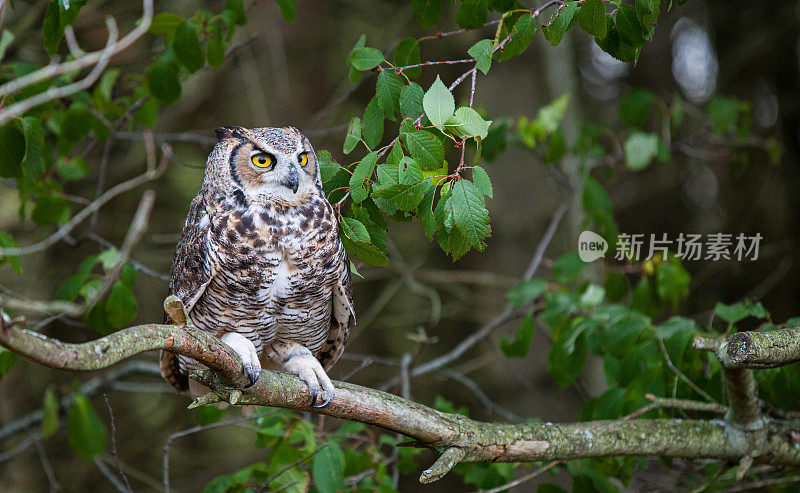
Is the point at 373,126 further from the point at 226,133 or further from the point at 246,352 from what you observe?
the point at 246,352

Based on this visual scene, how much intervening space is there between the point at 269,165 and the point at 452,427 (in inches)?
38.6

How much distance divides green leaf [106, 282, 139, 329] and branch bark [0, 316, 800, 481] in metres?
0.75

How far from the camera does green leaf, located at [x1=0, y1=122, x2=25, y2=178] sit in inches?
89.2

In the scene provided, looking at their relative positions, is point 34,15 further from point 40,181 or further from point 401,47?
point 401,47

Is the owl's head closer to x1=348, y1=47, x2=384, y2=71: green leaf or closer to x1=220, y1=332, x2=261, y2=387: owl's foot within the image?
x1=348, y1=47, x2=384, y2=71: green leaf

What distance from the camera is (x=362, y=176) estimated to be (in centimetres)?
178

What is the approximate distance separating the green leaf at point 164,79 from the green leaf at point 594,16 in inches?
58.3

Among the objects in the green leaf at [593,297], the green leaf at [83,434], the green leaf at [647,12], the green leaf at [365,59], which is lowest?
the green leaf at [83,434]

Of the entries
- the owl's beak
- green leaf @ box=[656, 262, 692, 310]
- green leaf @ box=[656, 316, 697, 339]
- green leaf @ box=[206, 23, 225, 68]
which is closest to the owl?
the owl's beak

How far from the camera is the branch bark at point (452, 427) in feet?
4.86

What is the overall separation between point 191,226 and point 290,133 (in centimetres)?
45

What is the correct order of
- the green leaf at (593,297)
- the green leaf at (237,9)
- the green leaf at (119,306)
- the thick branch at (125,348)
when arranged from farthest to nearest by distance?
the green leaf at (593,297), the green leaf at (237,9), the green leaf at (119,306), the thick branch at (125,348)

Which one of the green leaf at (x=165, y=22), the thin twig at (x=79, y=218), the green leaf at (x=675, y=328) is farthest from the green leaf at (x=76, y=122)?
the green leaf at (x=675, y=328)

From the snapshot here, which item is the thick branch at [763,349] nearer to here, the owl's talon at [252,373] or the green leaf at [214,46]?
the owl's talon at [252,373]
